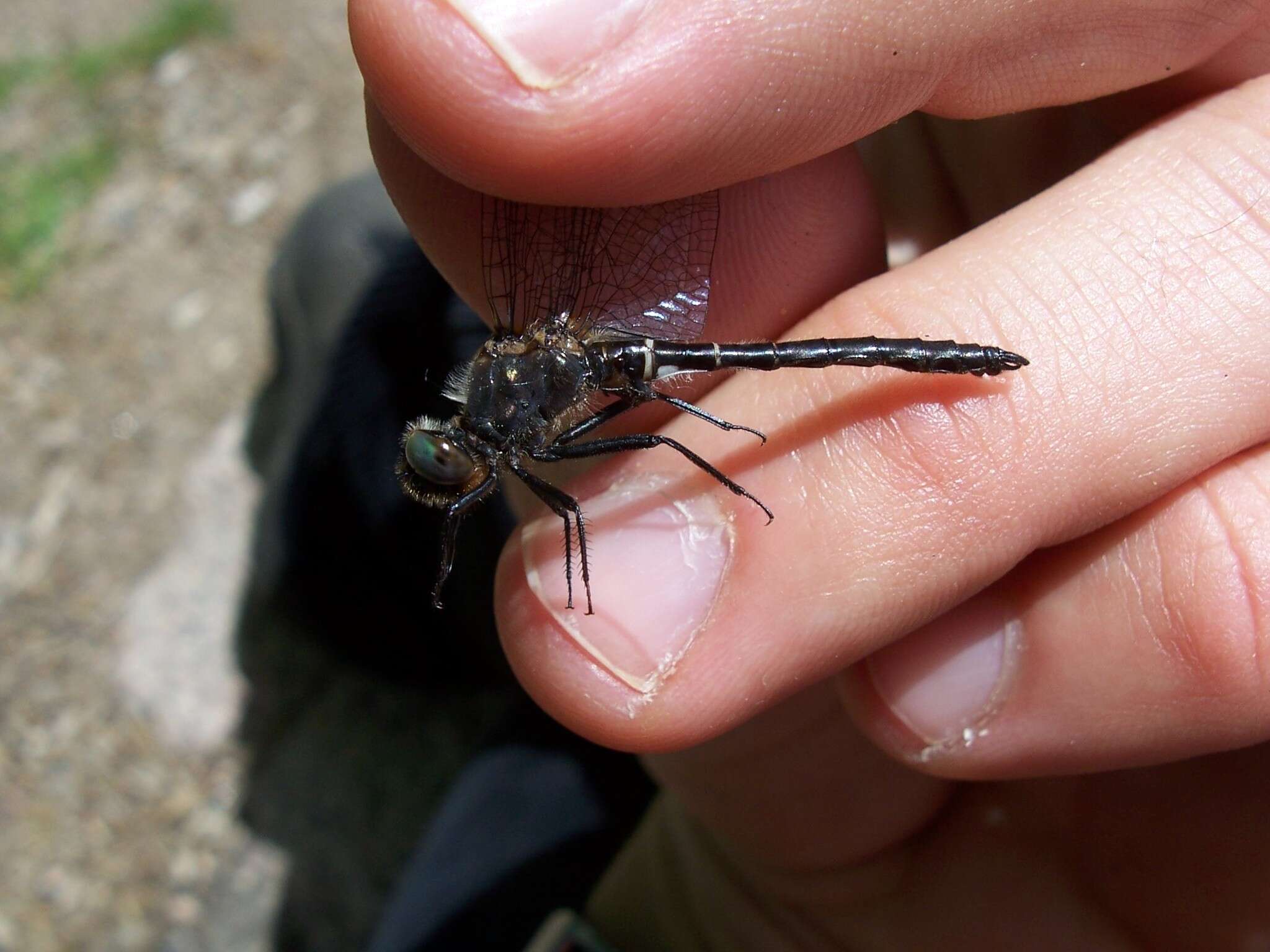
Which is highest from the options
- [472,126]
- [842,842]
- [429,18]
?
[429,18]

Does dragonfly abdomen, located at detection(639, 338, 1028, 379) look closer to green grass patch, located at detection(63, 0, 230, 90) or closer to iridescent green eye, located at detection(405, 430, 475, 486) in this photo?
iridescent green eye, located at detection(405, 430, 475, 486)

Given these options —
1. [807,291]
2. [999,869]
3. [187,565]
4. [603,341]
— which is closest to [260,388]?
[187,565]

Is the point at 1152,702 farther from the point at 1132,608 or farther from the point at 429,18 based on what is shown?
the point at 429,18

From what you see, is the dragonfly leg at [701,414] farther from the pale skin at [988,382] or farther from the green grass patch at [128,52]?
the green grass patch at [128,52]

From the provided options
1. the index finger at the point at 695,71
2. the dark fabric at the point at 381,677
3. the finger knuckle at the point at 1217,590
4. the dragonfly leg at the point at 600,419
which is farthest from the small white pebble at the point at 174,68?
the finger knuckle at the point at 1217,590

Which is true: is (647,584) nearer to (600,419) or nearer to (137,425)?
(600,419)

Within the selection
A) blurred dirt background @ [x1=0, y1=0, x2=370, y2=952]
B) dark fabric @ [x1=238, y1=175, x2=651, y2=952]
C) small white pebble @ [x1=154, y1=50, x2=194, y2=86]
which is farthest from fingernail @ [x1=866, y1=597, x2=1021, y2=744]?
small white pebble @ [x1=154, y1=50, x2=194, y2=86]

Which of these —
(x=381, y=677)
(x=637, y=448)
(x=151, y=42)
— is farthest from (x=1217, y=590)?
(x=151, y=42)
